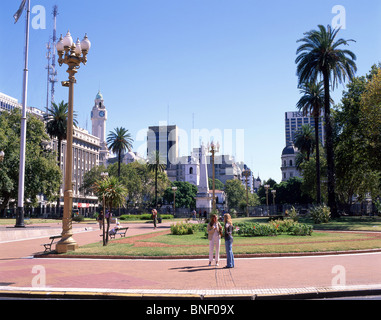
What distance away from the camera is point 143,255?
14.1m

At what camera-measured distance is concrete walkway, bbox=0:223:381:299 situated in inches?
323

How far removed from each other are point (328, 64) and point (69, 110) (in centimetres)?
3197

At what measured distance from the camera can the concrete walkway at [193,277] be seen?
323 inches

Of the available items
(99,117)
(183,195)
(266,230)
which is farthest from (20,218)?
(99,117)

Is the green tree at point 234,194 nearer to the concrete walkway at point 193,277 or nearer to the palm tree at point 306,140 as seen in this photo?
the palm tree at point 306,140

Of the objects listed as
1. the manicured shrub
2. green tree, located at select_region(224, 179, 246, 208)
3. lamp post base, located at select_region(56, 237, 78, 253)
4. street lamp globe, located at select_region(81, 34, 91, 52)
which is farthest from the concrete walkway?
green tree, located at select_region(224, 179, 246, 208)

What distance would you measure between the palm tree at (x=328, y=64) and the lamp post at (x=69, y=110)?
29702 mm

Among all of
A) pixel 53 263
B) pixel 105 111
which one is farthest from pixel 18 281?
pixel 105 111

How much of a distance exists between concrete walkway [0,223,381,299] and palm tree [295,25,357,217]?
27251mm

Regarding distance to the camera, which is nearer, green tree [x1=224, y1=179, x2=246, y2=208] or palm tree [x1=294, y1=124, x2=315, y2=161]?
palm tree [x1=294, y1=124, x2=315, y2=161]

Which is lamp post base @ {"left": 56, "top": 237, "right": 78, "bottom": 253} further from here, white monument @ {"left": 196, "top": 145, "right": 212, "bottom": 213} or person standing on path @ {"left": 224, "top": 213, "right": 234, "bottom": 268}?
white monument @ {"left": 196, "top": 145, "right": 212, "bottom": 213}

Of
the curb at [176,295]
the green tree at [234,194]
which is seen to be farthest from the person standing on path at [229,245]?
the green tree at [234,194]

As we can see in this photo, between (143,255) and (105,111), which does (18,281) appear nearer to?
(143,255)
